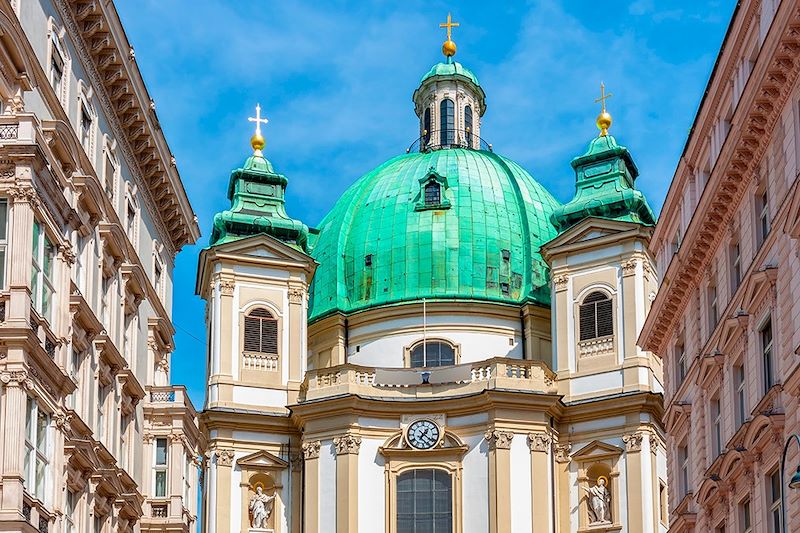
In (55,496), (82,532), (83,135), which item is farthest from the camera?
(83,135)

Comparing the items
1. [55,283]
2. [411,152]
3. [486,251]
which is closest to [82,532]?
[55,283]

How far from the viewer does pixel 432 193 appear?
89.5 meters

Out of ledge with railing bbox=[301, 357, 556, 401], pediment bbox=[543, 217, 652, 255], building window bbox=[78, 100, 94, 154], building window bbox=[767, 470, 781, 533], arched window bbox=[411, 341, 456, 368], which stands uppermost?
pediment bbox=[543, 217, 652, 255]

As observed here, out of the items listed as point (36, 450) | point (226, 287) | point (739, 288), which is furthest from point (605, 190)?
point (36, 450)

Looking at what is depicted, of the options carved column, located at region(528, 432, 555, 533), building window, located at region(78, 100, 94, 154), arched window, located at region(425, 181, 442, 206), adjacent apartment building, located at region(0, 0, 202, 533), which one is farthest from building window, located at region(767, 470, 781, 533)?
arched window, located at region(425, 181, 442, 206)

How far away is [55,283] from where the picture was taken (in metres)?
37.1

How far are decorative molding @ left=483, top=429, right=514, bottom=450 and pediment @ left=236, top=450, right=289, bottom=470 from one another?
950 centimetres

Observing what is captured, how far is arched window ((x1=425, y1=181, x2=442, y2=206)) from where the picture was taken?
89375mm

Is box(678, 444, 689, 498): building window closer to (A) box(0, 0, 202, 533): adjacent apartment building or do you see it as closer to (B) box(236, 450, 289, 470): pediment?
(A) box(0, 0, 202, 533): adjacent apartment building

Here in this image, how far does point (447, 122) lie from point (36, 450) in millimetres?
63214

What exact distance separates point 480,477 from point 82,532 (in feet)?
126

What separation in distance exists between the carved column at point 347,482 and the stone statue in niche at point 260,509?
3.53 meters

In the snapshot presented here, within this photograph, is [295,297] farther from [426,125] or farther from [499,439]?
[426,125]

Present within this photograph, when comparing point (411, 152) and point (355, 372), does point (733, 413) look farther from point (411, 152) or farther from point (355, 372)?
point (411, 152)
